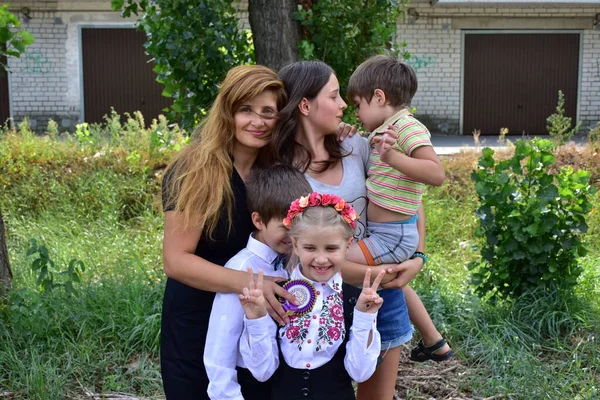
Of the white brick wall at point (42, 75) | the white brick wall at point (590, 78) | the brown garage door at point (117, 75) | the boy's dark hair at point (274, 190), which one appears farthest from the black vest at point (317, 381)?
the white brick wall at point (590, 78)

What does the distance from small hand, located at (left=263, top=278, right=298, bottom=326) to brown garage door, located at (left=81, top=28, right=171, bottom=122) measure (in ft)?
53.4

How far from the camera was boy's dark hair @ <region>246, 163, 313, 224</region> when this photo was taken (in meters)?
2.18

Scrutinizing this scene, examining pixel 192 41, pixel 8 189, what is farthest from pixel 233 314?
pixel 8 189

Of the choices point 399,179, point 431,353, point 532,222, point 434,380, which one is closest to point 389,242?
point 399,179

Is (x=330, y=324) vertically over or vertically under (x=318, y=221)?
under

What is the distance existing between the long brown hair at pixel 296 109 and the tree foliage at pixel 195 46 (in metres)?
2.30

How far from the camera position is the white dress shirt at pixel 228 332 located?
2.16 m

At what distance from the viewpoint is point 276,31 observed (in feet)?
15.2

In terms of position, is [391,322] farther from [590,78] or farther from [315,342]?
[590,78]

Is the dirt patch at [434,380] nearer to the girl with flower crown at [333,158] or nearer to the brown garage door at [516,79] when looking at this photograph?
the girl with flower crown at [333,158]

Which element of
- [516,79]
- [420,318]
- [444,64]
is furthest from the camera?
[516,79]

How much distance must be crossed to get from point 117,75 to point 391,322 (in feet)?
54.4

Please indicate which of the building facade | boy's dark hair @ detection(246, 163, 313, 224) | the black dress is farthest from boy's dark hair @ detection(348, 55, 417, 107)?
the building facade

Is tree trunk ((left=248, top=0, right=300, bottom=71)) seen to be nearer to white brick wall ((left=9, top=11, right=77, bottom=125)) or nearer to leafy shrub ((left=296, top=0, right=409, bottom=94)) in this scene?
leafy shrub ((left=296, top=0, right=409, bottom=94))
